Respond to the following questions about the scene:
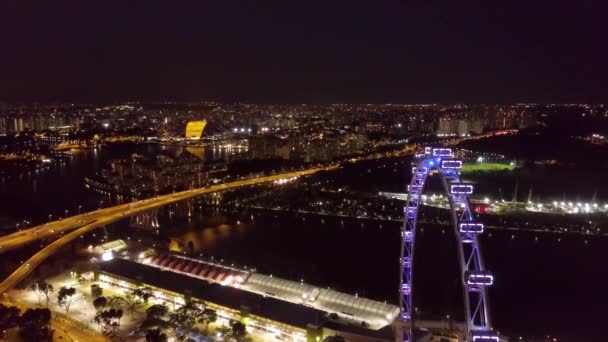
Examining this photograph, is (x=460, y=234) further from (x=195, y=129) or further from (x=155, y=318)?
(x=195, y=129)

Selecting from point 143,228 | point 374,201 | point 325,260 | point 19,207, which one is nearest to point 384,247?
point 325,260

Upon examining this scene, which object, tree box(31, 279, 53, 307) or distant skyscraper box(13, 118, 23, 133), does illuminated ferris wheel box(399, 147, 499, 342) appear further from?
distant skyscraper box(13, 118, 23, 133)

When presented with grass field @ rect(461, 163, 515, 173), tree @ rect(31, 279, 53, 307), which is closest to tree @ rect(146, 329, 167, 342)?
Answer: tree @ rect(31, 279, 53, 307)

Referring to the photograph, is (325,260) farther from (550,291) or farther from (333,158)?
(333,158)

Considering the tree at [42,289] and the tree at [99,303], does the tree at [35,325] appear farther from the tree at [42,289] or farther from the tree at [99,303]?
the tree at [42,289]

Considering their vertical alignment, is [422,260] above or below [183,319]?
below

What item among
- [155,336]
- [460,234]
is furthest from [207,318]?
[460,234]
